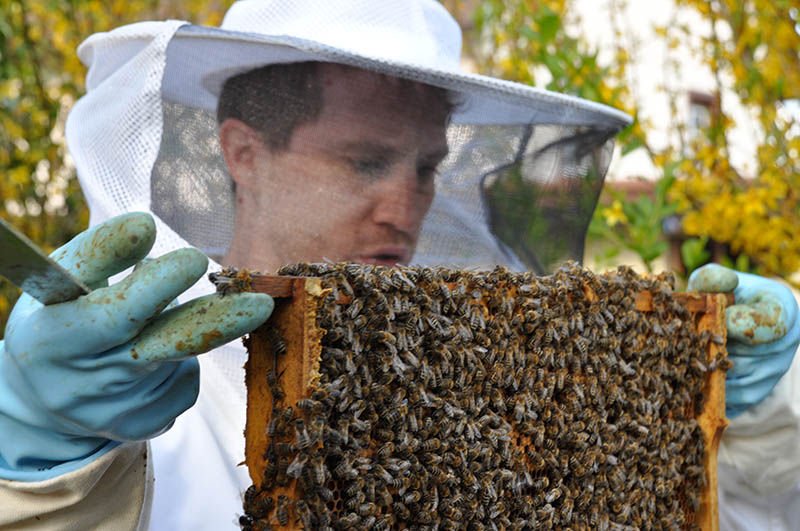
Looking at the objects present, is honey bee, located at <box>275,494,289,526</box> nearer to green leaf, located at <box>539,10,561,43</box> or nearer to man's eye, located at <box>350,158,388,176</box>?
man's eye, located at <box>350,158,388,176</box>

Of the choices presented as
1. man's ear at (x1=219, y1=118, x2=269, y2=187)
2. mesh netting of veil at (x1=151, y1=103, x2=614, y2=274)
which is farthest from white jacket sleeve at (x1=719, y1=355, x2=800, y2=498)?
man's ear at (x1=219, y1=118, x2=269, y2=187)

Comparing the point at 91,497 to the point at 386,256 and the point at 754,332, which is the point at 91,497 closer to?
the point at 386,256

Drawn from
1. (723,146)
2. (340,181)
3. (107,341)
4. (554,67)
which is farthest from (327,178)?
(723,146)

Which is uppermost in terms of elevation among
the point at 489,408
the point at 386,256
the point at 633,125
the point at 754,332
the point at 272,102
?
the point at 272,102

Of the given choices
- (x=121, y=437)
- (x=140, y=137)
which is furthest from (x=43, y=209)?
(x=121, y=437)

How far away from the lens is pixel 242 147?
194cm

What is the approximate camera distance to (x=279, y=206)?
6.28 feet

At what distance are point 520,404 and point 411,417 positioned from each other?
28 cm

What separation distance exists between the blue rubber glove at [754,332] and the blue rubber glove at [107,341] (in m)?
1.41

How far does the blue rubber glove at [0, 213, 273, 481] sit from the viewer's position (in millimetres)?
1065

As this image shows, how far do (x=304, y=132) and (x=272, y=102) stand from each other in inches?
4.3

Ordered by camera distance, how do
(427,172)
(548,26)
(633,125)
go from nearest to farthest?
(427,172) < (548,26) < (633,125)

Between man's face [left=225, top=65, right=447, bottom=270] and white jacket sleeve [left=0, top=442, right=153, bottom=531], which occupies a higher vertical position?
man's face [left=225, top=65, right=447, bottom=270]

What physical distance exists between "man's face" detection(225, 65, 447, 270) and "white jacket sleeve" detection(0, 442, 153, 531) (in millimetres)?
673
